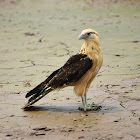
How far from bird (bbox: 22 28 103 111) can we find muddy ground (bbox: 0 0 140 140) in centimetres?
27

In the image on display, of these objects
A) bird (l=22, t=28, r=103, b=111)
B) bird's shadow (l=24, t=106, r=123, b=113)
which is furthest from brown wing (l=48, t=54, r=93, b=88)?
bird's shadow (l=24, t=106, r=123, b=113)

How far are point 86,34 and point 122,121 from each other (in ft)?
3.70

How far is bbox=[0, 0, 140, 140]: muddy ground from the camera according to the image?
15.3ft

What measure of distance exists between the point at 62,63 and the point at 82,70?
260 cm

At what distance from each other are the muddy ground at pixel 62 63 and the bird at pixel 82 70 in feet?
0.90

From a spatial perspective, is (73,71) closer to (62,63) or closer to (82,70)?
(82,70)

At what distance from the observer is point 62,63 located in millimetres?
7559

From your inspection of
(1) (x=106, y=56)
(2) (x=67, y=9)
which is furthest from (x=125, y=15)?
(1) (x=106, y=56)

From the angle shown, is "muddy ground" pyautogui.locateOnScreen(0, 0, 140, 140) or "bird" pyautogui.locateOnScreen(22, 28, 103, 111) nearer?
"muddy ground" pyautogui.locateOnScreen(0, 0, 140, 140)

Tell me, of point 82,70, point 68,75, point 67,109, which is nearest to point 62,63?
point 67,109

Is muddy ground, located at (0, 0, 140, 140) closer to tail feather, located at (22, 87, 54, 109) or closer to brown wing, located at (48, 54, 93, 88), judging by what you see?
tail feather, located at (22, 87, 54, 109)

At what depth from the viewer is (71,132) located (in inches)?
177

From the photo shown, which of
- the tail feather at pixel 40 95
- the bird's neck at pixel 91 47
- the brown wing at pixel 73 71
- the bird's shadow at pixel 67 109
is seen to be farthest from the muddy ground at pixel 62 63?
the bird's neck at pixel 91 47

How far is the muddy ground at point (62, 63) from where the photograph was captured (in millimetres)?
4652
